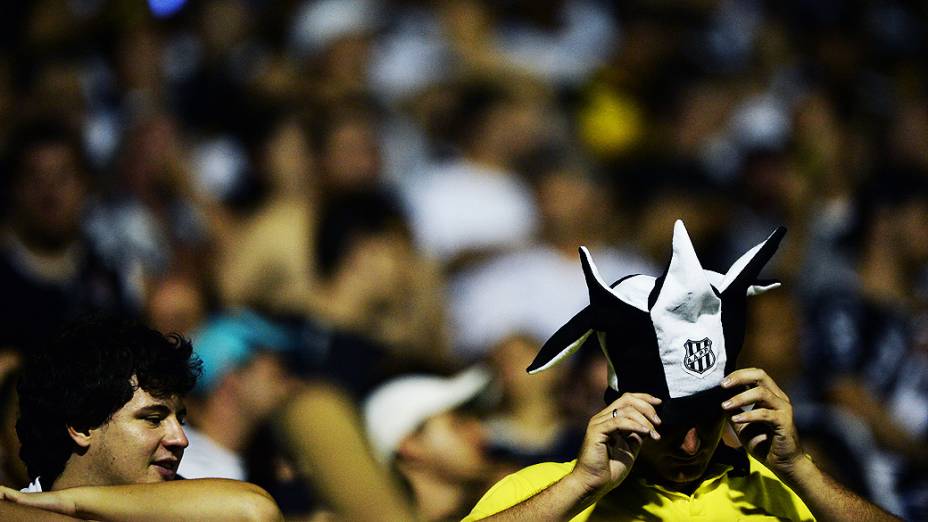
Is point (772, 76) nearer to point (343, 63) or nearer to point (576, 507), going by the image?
point (343, 63)

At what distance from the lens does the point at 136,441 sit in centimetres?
260

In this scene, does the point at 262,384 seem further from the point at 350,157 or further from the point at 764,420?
the point at 764,420

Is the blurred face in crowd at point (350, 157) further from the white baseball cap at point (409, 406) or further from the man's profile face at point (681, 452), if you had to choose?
the man's profile face at point (681, 452)

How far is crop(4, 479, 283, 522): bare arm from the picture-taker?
7.97 ft

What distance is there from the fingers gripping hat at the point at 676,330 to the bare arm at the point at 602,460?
0.21ft

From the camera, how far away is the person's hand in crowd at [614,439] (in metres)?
2.46

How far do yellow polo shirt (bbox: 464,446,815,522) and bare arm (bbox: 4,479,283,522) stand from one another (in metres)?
0.47

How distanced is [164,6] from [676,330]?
4.99 meters

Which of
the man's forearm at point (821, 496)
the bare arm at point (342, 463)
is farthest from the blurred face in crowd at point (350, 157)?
the man's forearm at point (821, 496)

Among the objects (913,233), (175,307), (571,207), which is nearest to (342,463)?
(175,307)

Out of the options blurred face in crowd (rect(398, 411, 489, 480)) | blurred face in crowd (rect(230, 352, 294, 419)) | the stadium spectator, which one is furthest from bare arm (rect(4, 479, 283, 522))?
the stadium spectator

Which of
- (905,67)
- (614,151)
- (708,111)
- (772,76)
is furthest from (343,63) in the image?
(905,67)

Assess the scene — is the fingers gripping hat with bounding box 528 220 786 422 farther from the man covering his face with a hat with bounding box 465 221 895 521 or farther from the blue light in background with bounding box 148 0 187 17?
the blue light in background with bounding box 148 0 187 17

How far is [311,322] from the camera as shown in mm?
5293
